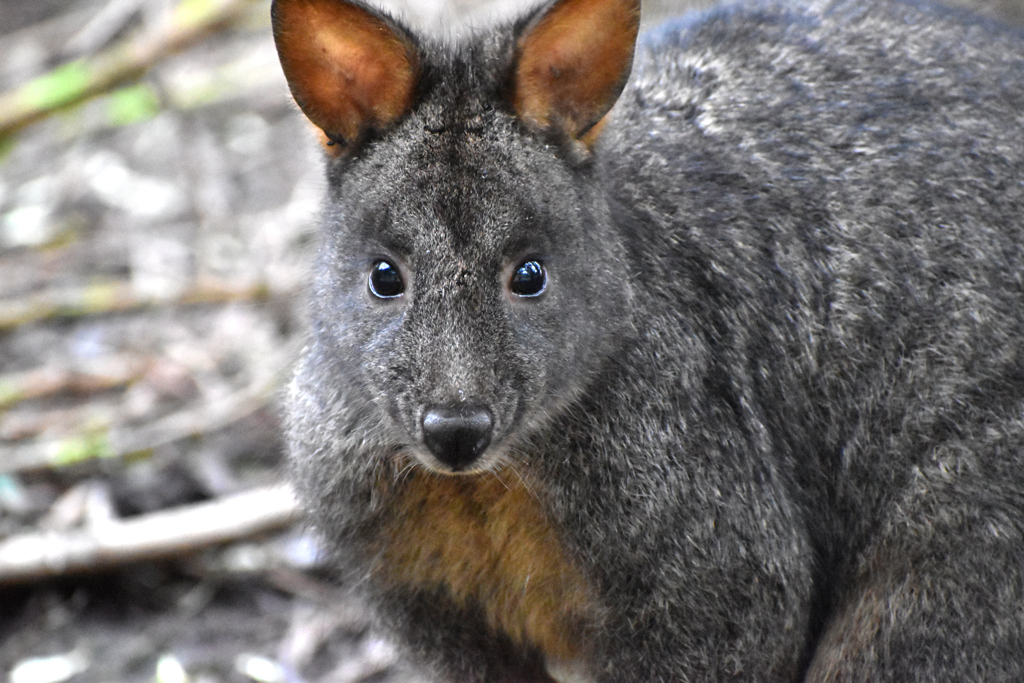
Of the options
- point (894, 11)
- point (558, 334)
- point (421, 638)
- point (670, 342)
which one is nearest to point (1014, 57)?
point (894, 11)

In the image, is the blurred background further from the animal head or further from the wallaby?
the wallaby

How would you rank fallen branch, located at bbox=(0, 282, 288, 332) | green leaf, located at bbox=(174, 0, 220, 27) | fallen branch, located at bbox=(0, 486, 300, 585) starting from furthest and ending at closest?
1. green leaf, located at bbox=(174, 0, 220, 27)
2. fallen branch, located at bbox=(0, 282, 288, 332)
3. fallen branch, located at bbox=(0, 486, 300, 585)

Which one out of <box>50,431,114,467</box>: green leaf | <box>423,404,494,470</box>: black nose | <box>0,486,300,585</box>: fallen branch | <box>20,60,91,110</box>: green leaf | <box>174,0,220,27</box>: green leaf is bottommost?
<box>0,486,300,585</box>: fallen branch

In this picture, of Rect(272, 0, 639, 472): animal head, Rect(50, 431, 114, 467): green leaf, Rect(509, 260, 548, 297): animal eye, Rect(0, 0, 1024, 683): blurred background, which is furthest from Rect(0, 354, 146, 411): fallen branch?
Rect(509, 260, 548, 297): animal eye

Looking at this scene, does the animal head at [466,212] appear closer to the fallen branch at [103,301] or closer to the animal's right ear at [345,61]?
the animal's right ear at [345,61]

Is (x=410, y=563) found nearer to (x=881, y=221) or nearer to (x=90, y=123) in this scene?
(x=881, y=221)

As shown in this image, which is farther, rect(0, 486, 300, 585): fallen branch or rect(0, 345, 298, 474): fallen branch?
rect(0, 345, 298, 474): fallen branch

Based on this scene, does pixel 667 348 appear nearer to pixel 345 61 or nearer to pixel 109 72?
pixel 345 61

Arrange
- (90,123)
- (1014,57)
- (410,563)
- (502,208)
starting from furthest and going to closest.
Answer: (90,123) → (1014,57) → (410,563) → (502,208)
